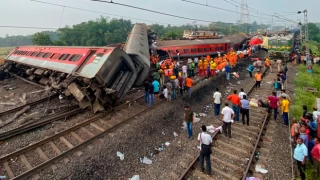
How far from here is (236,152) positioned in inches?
289

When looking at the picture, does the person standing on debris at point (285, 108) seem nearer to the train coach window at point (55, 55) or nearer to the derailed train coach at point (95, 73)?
the derailed train coach at point (95, 73)

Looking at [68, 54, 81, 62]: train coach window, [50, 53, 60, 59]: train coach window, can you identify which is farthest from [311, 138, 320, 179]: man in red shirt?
[50, 53, 60, 59]: train coach window

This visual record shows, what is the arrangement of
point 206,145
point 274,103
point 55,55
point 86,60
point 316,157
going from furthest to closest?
point 55,55, point 86,60, point 274,103, point 206,145, point 316,157

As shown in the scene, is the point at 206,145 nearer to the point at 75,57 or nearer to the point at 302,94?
the point at 75,57

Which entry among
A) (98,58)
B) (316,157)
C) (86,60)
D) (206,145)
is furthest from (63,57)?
(316,157)

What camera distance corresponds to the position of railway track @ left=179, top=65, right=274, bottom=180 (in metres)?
6.31

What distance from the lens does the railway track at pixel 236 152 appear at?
6306 millimetres

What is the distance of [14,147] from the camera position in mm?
7742

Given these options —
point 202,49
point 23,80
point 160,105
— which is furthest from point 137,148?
point 202,49

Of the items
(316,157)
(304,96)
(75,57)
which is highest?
(75,57)

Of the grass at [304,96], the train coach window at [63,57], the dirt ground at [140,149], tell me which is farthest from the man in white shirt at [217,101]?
the train coach window at [63,57]

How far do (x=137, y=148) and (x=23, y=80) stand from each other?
14.7 meters

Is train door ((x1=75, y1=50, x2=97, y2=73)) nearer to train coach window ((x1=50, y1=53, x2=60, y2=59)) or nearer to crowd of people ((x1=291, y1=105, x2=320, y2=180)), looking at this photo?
train coach window ((x1=50, y1=53, x2=60, y2=59))

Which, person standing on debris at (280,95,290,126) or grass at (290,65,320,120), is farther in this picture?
grass at (290,65,320,120)
